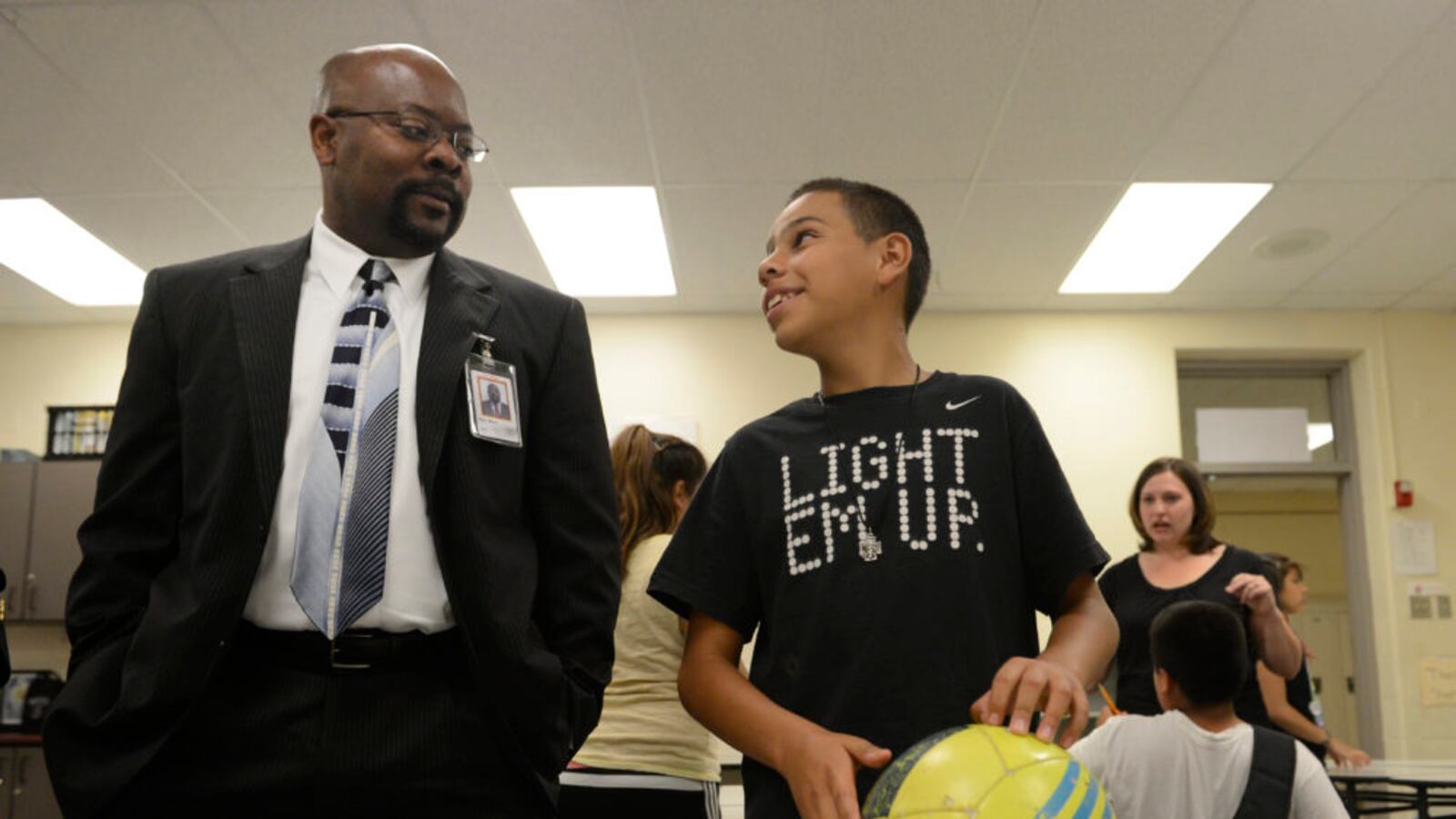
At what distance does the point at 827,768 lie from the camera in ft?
3.85

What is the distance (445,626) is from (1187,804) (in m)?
1.75

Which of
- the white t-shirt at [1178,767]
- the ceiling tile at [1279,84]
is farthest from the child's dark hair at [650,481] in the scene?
the ceiling tile at [1279,84]

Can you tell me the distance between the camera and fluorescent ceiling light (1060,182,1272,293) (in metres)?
5.32

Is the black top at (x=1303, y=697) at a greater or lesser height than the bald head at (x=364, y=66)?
lesser

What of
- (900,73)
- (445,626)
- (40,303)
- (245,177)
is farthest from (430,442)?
(40,303)

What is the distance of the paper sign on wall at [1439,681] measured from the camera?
6.60m

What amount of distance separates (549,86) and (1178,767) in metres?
3.01

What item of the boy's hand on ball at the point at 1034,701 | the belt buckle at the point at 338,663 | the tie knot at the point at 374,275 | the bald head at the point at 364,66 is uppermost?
the bald head at the point at 364,66

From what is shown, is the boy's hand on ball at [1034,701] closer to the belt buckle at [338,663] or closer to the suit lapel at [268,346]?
the belt buckle at [338,663]

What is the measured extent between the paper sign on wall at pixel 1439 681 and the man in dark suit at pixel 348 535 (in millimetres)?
6568

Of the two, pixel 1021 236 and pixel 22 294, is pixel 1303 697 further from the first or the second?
pixel 22 294

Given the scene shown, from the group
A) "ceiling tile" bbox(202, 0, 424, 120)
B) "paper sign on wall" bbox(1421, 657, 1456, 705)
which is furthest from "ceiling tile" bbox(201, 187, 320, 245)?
"paper sign on wall" bbox(1421, 657, 1456, 705)

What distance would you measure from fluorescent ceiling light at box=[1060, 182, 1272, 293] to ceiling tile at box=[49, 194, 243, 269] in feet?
13.7

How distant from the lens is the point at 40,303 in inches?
264
